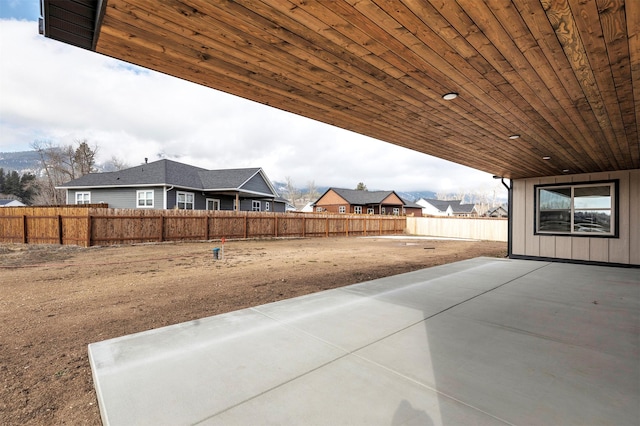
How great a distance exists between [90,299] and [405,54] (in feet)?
18.1

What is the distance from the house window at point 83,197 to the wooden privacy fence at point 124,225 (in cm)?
506

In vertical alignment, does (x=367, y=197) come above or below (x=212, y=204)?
above

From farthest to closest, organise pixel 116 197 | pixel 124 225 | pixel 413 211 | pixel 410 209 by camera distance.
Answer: pixel 413 211 → pixel 410 209 → pixel 116 197 → pixel 124 225

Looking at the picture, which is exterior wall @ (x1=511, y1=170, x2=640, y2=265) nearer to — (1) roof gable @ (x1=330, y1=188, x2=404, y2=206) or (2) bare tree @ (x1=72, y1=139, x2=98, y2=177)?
(1) roof gable @ (x1=330, y1=188, x2=404, y2=206)

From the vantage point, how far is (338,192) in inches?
1602

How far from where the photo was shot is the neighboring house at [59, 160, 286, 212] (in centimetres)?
1780

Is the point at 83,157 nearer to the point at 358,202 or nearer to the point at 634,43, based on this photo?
the point at 358,202

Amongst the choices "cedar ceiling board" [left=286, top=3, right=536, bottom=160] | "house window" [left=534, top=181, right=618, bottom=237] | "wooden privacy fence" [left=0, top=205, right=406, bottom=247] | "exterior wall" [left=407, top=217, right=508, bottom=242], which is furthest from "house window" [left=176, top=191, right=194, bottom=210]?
"house window" [left=534, top=181, right=618, bottom=237]

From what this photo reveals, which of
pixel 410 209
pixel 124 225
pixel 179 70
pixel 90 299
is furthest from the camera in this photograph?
pixel 410 209

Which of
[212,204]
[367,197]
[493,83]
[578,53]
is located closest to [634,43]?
[578,53]

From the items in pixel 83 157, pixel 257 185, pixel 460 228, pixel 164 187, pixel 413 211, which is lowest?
pixel 460 228

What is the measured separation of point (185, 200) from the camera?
1870 cm

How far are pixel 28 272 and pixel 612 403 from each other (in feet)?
32.4

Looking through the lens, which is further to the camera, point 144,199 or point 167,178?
point 144,199
